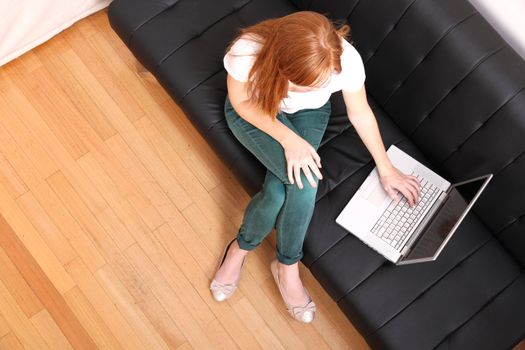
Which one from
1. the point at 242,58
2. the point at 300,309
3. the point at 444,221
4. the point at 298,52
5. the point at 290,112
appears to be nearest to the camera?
the point at 298,52

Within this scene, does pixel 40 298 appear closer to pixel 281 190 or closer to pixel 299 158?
pixel 281 190

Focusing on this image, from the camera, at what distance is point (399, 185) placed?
1.68 m

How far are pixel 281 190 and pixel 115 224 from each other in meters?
0.76

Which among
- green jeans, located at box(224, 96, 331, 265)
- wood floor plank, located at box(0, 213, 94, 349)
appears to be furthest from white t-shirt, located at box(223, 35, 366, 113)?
wood floor plank, located at box(0, 213, 94, 349)

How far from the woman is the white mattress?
2.91 ft

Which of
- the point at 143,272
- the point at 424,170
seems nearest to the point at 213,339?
the point at 143,272

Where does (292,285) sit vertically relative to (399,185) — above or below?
below

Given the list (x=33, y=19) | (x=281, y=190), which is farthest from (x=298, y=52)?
(x=33, y=19)

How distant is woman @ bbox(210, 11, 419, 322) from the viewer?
134cm

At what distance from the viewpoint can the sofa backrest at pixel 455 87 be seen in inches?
62.6

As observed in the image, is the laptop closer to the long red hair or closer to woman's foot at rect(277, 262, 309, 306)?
woman's foot at rect(277, 262, 309, 306)

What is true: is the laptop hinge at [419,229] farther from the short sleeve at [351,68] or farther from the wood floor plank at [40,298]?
the wood floor plank at [40,298]

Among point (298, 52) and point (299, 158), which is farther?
point (299, 158)

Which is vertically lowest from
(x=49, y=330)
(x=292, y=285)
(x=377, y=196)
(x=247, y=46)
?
(x=49, y=330)
